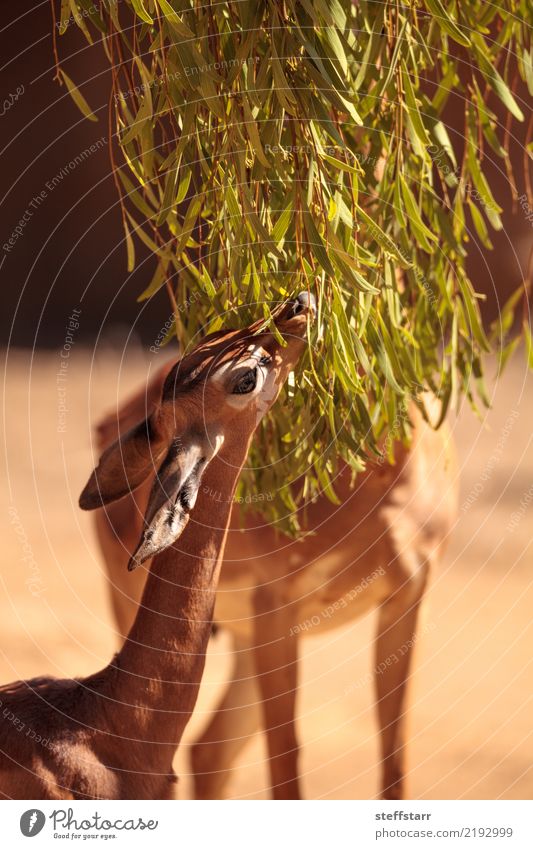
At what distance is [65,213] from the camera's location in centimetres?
253

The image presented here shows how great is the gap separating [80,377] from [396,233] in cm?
177

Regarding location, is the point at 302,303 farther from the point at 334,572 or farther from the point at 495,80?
the point at 334,572

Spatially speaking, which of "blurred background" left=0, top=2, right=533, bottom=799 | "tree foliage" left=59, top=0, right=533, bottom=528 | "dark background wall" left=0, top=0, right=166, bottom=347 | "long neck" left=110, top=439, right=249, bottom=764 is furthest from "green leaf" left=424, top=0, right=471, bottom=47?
"dark background wall" left=0, top=0, right=166, bottom=347

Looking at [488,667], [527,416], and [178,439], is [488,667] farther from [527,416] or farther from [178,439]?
A: [178,439]

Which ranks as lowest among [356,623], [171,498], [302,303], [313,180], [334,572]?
[356,623]

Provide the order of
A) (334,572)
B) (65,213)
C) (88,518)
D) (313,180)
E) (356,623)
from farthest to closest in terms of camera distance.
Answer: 1. (65,213)
2. (88,518)
3. (356,623)
4. (334,572)
5. (313,180)

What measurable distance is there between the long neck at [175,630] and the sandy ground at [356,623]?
1.83ft

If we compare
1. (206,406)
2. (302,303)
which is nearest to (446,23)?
(302,303)

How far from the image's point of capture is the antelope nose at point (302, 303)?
2.72 ft

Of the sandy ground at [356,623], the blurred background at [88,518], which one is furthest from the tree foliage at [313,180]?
the blurred background at [88,518]

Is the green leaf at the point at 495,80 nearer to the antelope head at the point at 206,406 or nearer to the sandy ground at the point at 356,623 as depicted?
the antelope head at the point at 206,406

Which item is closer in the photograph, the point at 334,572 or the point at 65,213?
the point at 334,572

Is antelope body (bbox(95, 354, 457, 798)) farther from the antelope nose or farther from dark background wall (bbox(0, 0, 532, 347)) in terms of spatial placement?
Result: dark background wall (bbox(0, 0, 532, 347))

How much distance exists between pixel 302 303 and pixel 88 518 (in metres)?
1.66
